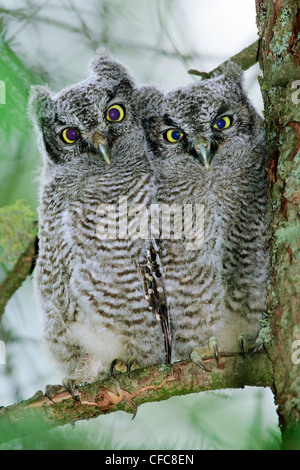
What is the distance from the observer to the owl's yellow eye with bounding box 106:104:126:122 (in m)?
2.03

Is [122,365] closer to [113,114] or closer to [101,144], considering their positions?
[101,144]

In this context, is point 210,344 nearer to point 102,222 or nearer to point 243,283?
point 243,283

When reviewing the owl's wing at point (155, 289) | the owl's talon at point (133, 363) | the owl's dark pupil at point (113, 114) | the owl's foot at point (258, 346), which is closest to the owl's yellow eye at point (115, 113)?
the owl's dark pupil at point (113, 114)

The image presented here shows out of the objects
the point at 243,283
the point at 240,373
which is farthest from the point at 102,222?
the point at 240,373

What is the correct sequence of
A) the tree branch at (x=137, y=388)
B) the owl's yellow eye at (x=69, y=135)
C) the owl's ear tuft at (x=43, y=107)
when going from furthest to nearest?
1. the owl's yellow eye at (x=69, y=135)
2. the owl's ear tuft at (x=43, y=107)
3. the tree branch at (x=137, y=388)

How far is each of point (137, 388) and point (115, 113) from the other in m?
1.04

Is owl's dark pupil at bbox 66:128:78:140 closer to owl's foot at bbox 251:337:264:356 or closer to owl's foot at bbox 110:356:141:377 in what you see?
owl's foot at bbox 110:356:141:377

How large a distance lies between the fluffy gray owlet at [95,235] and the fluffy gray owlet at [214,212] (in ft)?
0.30

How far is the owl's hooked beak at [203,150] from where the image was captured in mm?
1859

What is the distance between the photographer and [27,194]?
67.3 inches

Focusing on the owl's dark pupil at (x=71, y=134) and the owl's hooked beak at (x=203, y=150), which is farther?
the owl's dark pupil at (x=71, y=134)

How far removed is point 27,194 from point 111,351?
0.66m

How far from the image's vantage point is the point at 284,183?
4.70 feet

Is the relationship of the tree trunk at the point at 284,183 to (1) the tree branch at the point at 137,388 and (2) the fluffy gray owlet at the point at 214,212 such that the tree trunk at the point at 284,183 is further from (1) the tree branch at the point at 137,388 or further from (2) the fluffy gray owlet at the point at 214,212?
(2) the fluffy gray owlet at the point at 214,212
